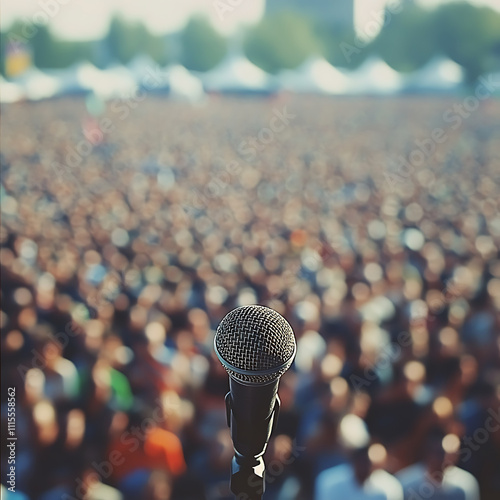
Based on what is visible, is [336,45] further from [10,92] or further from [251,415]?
[251,415]

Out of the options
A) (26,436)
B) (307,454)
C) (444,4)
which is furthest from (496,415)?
(444,4)

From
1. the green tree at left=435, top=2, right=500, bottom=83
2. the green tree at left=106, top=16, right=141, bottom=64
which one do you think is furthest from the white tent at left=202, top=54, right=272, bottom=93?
the green tree at left=435, top=2, right=500, bottom=83

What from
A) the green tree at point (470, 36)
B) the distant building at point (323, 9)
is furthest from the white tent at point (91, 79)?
the green tree at point (470, 36)

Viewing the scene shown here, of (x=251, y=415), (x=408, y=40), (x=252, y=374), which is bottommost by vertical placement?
(x=408, y=40)

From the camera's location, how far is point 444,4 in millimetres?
13023

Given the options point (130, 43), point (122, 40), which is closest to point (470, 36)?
point (130, 43)

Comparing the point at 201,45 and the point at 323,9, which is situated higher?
the point at 323,9

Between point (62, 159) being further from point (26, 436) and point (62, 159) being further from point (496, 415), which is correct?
point (496, 415)

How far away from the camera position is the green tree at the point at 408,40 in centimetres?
1302

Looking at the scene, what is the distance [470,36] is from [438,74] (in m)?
1.45

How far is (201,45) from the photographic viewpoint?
14.5 meters

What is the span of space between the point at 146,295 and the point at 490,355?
255 cm

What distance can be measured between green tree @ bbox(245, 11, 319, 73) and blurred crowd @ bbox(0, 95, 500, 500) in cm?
647

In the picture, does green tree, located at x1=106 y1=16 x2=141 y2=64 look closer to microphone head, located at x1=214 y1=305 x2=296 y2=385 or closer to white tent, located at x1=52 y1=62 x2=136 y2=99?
white tent, located at x1=52 y1=62 x2=136 y2=99
